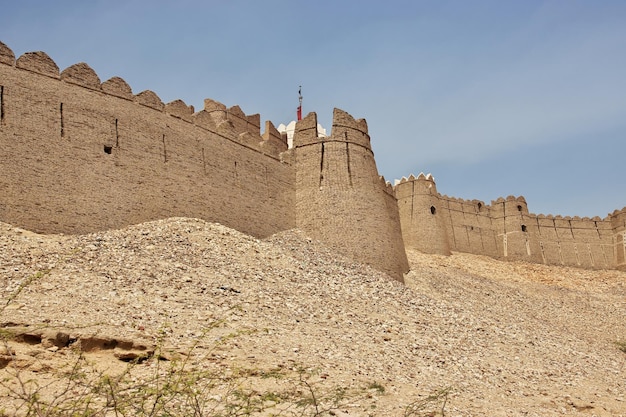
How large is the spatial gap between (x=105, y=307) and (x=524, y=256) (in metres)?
25.4

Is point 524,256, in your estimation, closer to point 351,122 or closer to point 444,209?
point 444,209

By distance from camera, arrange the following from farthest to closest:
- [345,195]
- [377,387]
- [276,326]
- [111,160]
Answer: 1. [345,195]
2. [111,160]
3. [276,326]
4. [377,387]

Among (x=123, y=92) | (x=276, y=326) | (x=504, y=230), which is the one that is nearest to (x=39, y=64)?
(x=123, y=92)

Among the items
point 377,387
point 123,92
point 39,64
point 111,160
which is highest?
point 39,64

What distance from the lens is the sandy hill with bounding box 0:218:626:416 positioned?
864 cm

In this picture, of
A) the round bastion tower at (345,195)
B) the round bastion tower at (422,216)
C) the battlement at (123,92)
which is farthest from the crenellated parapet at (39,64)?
the round bastion tower at (422,216)

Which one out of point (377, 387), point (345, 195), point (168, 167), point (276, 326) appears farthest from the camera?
point (345, 195)

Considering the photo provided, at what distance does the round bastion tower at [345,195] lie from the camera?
19859 mm

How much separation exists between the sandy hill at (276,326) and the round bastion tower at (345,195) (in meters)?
1.50

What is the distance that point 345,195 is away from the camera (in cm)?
2066

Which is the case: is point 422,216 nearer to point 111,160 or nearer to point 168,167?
point 168,167

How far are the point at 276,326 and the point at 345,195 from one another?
10129 millimetres

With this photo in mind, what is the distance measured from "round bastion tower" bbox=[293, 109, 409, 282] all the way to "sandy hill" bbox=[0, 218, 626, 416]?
1502 millimetres

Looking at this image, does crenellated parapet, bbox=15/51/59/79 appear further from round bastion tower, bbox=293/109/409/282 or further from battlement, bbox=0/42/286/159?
round bastion tower, bbox=293/109/409/282
